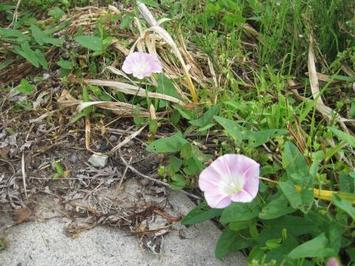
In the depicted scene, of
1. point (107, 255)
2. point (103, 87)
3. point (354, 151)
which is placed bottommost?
point (107, 255)

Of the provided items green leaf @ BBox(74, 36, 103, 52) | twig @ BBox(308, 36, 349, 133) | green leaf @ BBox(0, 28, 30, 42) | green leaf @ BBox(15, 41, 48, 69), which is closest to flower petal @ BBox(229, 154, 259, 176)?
twig @ BBox(308, 36, 349, 133)

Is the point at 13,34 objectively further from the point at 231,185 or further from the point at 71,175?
the point at 231,185

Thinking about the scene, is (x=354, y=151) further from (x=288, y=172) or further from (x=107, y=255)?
(x=107, y=255)

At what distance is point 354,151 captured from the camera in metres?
1.88

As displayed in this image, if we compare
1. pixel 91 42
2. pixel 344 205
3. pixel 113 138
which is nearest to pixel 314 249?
pixel 344 205

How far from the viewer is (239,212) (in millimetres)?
1618

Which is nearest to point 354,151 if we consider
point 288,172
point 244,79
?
point 288,172

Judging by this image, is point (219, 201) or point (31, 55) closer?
point (219, 201)

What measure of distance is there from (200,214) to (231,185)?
16 cm

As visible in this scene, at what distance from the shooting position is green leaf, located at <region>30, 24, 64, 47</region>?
224 cm

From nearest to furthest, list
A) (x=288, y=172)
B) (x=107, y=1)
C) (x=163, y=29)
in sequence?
(x=288, y=172), (x=163, y=29), (x=107, y=1)

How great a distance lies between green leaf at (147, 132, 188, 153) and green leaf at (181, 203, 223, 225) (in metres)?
0.20

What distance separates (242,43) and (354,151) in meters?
0.67

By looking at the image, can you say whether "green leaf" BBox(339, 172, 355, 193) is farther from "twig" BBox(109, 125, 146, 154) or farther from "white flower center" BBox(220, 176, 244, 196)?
"twig" BBox(109, 125, 146, 154)
